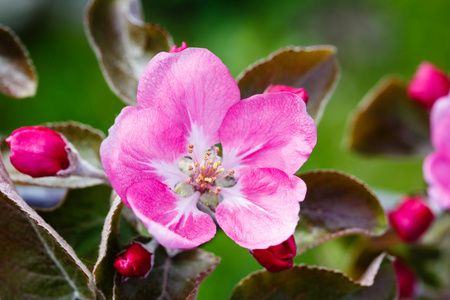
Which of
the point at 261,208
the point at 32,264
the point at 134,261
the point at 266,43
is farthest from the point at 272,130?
the point at 266,43

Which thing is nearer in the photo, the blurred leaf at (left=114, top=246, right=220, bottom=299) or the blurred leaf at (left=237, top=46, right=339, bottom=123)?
the blurred leaf at (left=114, top=246, right=220, bottom=299)

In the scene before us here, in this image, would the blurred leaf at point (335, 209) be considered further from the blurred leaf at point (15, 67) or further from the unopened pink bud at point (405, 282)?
the blurred leaf at point (15, 67)

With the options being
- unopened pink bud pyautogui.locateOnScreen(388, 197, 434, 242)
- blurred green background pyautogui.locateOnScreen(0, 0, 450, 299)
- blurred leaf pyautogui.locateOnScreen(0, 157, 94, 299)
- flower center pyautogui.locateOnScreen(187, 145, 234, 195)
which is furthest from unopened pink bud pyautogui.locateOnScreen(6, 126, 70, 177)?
blurred green background pyautogui.locateOnScreen(0, 0, 450, 299)

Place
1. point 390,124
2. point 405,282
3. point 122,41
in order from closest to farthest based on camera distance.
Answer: point 122,41 → point 405,282 → point 390,124

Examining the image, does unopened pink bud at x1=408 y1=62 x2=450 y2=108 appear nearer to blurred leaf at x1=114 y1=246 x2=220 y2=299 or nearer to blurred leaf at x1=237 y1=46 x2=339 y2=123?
blurred leaf at x1=237 y1=46 x2=339 y2=123

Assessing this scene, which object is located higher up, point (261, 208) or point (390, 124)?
point (261, 208)

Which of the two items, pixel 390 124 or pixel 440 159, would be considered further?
pixel 390 124

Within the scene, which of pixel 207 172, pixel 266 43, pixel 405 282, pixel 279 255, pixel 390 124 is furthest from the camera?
pixel 266 43

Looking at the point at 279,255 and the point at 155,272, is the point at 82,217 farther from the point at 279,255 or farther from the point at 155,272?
the point at 279,255

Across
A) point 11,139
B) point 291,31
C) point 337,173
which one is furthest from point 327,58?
point 291,31
